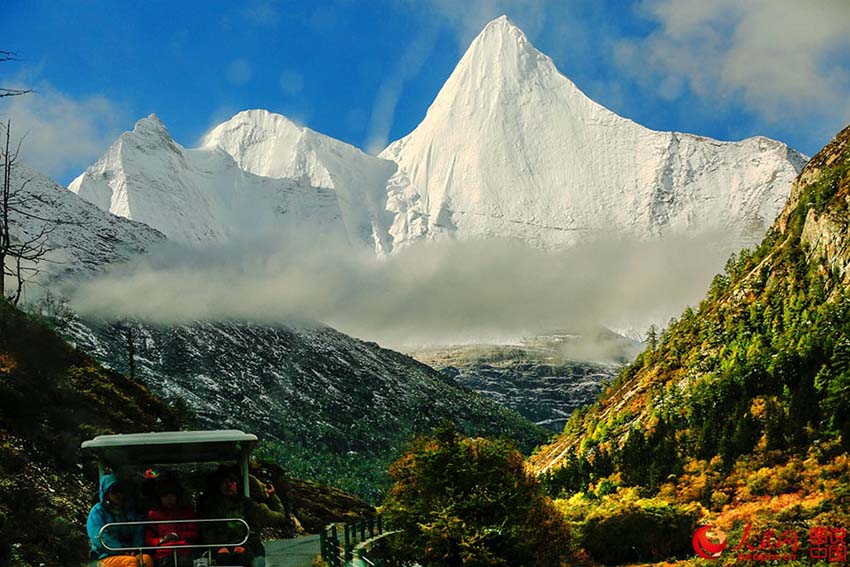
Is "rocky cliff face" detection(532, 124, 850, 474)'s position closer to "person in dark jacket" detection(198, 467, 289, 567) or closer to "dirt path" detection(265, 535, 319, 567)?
"dirt path" detection(265, 535, 319, 567)

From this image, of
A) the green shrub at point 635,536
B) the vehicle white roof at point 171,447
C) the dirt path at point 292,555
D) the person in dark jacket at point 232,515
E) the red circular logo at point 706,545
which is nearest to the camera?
the person in dark jacket at point 232,515

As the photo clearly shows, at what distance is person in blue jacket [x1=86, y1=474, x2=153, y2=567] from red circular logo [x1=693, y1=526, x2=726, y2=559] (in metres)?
57.7

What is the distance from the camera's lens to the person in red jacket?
14.9 m

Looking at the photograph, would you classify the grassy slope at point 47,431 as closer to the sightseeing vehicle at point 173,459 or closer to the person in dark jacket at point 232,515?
the person in dark jacket at point 232,515

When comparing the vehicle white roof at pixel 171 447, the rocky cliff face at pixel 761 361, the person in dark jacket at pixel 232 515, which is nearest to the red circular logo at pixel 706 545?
the rocky cliff face at pixel 761 361

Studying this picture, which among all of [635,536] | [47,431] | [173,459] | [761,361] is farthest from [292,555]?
[761,361]

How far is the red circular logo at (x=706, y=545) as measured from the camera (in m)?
68.9

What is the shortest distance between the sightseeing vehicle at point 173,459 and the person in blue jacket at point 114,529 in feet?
0.22

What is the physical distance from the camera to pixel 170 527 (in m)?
15.1

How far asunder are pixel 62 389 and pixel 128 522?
113 feet

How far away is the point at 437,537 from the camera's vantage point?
167 feet

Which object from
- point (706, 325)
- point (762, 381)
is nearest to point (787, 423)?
point (762, 381)

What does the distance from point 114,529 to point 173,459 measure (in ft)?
4.64

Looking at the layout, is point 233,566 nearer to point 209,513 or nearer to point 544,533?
point 209,513
